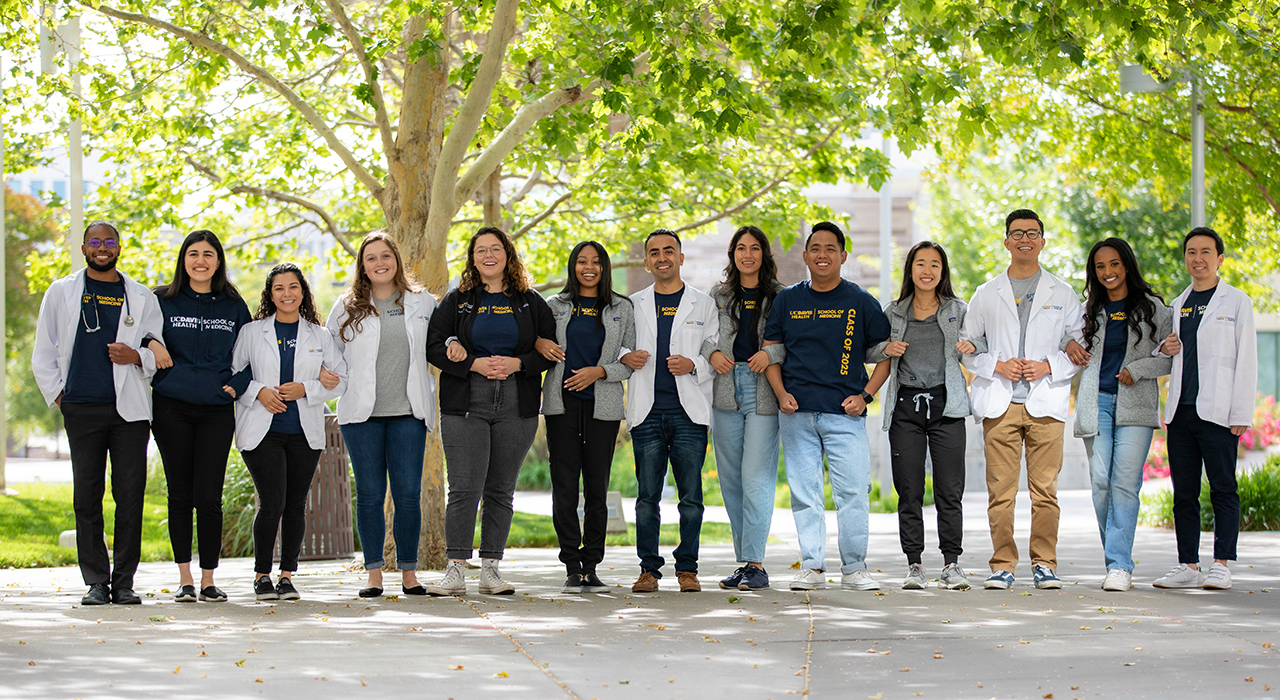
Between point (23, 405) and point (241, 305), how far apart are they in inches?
1567

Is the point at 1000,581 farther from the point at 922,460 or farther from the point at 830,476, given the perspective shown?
the point at 830,476

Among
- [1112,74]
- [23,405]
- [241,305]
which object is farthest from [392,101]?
[23,405]

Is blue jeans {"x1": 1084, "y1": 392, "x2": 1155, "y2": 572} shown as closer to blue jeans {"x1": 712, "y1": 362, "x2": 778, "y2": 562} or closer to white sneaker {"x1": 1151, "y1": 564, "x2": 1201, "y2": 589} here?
white sneaker {"x1": 1151, "y1": 564, "x2": 1201, "y2": 589}

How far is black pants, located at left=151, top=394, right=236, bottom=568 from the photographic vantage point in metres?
7.12

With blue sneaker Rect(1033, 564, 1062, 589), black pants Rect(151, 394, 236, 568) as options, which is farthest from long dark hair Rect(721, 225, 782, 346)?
black pants Rect(151, 394, 236, 568)

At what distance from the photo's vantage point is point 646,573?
754cm

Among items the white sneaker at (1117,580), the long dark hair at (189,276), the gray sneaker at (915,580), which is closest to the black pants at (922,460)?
the gray sneaker at (915,580)

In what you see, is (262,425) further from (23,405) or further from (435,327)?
(23,405)

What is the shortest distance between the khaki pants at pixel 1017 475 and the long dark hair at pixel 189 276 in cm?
455

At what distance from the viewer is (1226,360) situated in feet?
23.8

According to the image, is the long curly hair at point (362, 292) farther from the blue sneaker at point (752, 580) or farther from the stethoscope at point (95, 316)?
the blue sneaker at point (752, 580)

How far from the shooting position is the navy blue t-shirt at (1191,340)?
7395mm

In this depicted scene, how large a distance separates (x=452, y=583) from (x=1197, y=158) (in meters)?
9.92

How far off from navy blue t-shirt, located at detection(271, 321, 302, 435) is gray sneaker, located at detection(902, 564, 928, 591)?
146 inches
